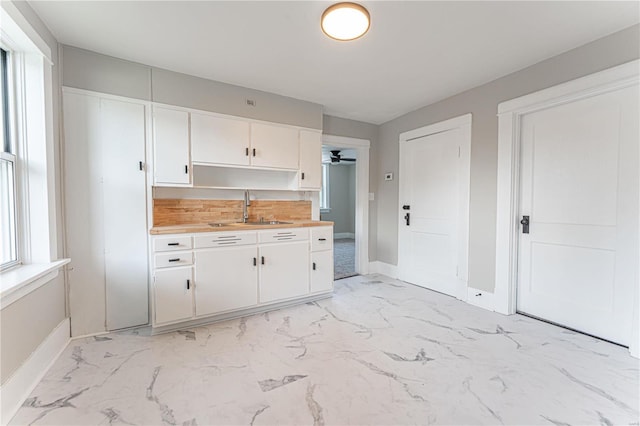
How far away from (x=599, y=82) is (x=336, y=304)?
3088 millimetres

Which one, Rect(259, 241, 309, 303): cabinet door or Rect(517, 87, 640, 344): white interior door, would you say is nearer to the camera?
Rect(517, 87, 640, 344): white interior door

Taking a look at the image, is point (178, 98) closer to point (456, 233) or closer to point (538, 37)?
point (538, 37)

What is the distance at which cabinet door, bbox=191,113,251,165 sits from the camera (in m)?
2.97

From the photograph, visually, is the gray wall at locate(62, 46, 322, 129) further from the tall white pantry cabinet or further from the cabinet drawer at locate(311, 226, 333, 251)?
the cabinet drawer at locate(311, 226, 333, 251)

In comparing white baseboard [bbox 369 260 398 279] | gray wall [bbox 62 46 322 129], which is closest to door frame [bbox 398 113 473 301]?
white baseboard [bbox 369 260 398 279]

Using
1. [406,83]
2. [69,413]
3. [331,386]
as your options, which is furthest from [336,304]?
[406,83]

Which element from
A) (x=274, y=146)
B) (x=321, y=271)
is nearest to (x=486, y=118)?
(x=274, y=146)

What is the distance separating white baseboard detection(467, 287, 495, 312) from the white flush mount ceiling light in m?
2.86

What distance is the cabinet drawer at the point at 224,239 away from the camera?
2725 millimetres

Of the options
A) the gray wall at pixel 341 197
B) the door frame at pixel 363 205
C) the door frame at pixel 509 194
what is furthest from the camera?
the gray wall at pixel 341 197

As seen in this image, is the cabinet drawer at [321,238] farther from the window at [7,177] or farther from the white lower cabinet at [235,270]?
the window at [7,177]

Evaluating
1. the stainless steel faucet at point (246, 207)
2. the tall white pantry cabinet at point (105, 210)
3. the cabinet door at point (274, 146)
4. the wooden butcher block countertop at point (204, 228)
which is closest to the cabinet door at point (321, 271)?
the wooden butcher block countertop at point (204, 228)

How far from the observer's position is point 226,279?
285 cm

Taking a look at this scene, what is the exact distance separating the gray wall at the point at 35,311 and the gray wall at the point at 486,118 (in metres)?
3.84
